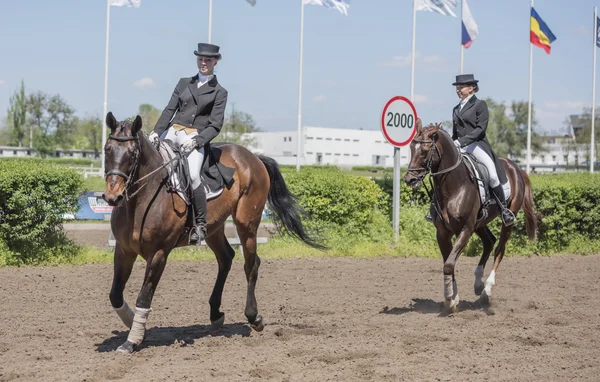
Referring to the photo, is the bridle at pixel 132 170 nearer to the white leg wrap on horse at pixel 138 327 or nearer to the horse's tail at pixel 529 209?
the white leg wrap on horse at pixel 138 327

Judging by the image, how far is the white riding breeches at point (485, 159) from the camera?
10414 mm

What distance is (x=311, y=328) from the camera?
8.30m

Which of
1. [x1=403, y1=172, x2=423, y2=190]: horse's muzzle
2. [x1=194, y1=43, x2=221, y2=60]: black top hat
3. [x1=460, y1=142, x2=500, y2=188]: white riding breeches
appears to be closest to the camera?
[x1=194, y1=43, x2=221, y2=60]: black top hat

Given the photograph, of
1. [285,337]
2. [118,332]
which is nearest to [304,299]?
[285,337]

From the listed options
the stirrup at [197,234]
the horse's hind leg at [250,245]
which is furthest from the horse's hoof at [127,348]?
the horse's hind leg at [250,245]

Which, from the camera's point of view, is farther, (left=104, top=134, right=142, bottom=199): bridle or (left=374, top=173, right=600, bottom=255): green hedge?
(left=374, top=173, right=600, bottom=255): green hedge

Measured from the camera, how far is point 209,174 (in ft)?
25.7

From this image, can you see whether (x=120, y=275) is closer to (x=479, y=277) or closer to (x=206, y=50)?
(x=206, y=50)

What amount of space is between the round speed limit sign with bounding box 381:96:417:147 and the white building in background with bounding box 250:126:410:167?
237 feet

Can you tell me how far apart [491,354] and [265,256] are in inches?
310

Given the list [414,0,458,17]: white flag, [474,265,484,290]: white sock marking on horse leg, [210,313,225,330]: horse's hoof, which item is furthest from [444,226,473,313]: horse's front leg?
[414,0,458,17]: white flag

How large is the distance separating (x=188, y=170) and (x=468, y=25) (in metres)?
26.0

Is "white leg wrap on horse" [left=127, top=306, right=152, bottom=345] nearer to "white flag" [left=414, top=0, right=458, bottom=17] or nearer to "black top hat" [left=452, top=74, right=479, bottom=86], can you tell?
"black top hat" [left=452, top=74, right=479, bottom=86]

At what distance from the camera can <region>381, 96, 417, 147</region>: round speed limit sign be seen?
14.9 metres
